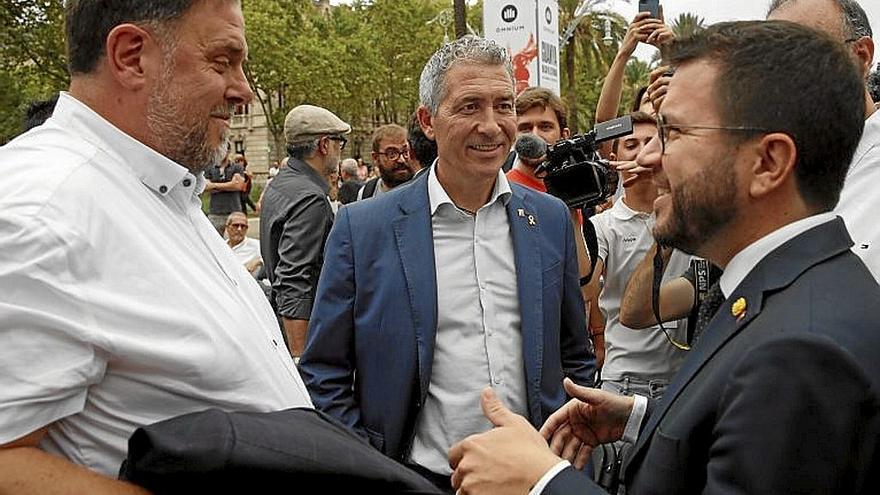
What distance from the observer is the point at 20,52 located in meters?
22.3

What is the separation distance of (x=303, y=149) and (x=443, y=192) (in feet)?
8.57

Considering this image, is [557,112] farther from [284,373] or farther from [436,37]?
[436,37]

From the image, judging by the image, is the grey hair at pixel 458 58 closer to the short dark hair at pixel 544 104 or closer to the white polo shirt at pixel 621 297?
the white polo shirt at pixel 621 297

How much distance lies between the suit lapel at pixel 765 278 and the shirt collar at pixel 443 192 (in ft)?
4.44

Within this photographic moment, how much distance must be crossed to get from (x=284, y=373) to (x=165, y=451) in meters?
0.45

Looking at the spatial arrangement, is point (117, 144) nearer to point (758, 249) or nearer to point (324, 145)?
point (758, 249)

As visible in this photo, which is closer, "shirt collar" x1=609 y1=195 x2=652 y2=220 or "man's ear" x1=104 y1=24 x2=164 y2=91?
"man's ear" x1=104 y1=24 x2=164 y2=91

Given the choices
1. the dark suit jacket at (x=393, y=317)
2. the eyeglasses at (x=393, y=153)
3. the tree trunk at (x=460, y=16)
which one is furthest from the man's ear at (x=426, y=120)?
the tree trunk at (x=460, y=16)

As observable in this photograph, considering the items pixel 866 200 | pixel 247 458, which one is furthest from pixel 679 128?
pixel 866 200

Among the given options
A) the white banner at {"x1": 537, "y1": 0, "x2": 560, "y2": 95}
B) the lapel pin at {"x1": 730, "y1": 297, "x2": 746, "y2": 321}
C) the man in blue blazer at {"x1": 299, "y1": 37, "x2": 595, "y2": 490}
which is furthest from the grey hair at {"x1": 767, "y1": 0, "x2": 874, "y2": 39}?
the white banner at {"x1": 537, "y1": 0, "x2": 560, "y2": 95}

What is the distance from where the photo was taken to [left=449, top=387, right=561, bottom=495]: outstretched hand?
1.70 m

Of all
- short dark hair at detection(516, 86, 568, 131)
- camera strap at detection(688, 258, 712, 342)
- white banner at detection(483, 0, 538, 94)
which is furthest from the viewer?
white banner at detection(483, 0, 538, 94)

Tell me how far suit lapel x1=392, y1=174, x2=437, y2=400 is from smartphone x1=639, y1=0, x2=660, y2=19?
188cm

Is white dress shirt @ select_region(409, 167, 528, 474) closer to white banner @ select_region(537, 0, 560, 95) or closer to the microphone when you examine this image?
the microphone
